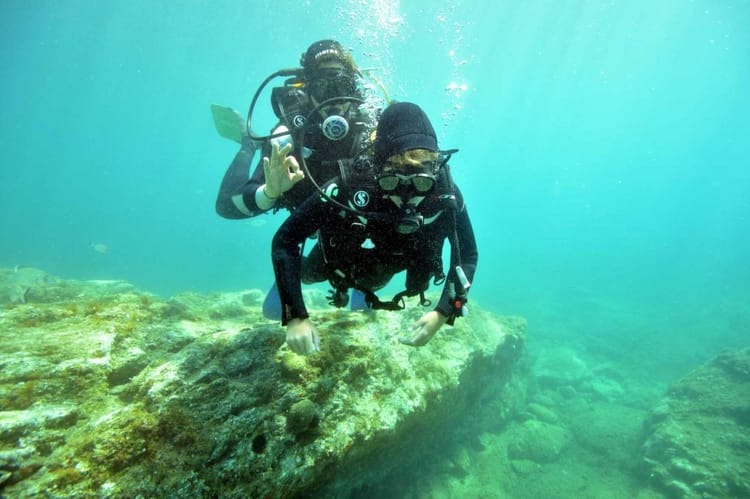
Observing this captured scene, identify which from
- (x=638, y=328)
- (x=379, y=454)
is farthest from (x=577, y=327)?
(x=379, y=454)

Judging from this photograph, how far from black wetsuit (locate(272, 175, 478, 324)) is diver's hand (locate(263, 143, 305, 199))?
0.75ft

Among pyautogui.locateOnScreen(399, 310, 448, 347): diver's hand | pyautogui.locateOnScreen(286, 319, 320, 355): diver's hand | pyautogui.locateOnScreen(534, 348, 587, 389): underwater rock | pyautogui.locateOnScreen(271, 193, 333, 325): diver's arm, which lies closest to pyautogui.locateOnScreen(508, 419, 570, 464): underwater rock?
Answer: pyautogui.locateOnScreen(534, 348, 587, 389): underwater rock

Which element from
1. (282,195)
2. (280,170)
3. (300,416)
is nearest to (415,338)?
(300,416)

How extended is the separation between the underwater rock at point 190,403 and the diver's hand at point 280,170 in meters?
1.59

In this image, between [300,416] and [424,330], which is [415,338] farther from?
[300,416]

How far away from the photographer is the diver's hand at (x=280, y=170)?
8.75 feet

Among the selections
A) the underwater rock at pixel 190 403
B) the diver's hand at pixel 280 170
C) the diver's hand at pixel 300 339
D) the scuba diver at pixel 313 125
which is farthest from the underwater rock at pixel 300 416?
the scuba diver at pixel 313 125

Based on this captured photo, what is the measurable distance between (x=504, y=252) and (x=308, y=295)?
8263 cm

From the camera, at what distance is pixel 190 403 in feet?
8.36

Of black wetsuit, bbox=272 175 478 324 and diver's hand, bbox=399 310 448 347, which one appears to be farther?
diver's hand, bbox=399 310 448 347

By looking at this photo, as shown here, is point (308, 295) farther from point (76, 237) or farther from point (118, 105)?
point (118, 105)

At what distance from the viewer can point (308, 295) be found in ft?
52.1

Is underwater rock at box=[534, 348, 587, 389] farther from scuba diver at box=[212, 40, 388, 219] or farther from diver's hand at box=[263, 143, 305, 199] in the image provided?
diver's hand at box=[263, 143, 305, 199]

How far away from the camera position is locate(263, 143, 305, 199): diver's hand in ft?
8.75
